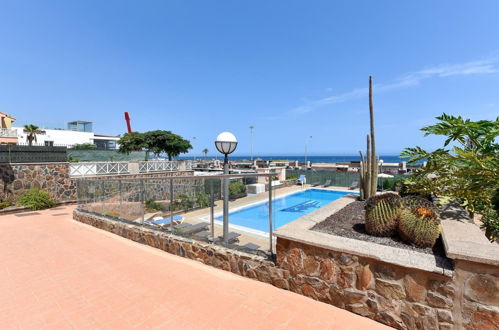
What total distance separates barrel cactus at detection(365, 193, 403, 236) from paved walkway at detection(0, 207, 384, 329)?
1.41 m

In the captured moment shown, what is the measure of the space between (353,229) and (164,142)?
25918 millimetres

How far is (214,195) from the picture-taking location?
5027 mm

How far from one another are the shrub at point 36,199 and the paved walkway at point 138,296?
7.54m

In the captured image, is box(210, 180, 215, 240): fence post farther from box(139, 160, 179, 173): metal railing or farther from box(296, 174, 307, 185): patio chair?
box(296, 174, 307, 185): patio chair

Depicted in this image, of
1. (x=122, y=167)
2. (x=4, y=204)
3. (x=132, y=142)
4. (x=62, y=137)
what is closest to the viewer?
(x=4, y=204)

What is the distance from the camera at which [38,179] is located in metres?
12.7

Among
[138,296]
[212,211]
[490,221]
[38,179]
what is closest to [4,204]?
[38,179]

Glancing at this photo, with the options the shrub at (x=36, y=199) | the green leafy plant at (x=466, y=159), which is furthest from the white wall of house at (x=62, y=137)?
the green leafy plant at (x=466, y=159)

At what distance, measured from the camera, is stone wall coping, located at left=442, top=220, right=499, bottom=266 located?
245cm

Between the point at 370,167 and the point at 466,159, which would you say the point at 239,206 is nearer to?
the point at 466,159

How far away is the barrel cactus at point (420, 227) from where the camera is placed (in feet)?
10.8

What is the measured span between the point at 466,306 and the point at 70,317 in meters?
5.02

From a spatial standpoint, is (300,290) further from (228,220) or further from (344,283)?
(228,220)

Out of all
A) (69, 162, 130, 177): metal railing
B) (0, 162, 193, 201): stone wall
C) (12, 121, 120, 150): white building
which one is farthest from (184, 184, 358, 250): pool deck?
(12, 121, 120, 150): white building
